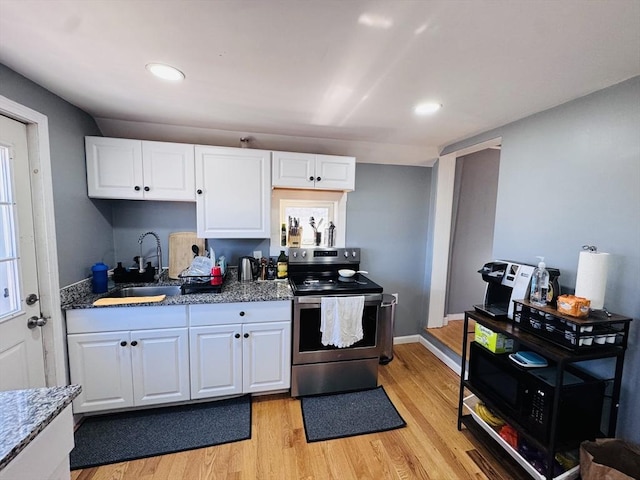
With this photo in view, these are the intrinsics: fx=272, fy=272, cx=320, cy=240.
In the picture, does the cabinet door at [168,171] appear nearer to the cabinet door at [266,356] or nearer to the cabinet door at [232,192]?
the cabinet door at [232,192]

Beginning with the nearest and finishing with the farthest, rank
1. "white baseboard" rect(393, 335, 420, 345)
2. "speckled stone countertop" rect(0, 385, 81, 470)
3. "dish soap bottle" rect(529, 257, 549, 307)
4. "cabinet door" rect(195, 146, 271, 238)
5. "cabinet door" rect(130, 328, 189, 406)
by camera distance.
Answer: "speckled stone countertop" rect(0, 385, 81, 470) → "dish soap bottle" rect(529, 257, 549, 307) → "cabinet door" rect(130, 328, 189, 406) → "cabinet door" rect(195, 146, 271, 238) → "white baseboard" rect(393, 335, 420, 345)

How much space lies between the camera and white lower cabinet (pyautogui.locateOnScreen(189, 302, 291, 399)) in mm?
2020

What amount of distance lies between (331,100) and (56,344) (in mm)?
2337

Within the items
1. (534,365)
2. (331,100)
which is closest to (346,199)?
(331,100)

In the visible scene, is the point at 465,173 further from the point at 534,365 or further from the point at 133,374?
the point at 133,374

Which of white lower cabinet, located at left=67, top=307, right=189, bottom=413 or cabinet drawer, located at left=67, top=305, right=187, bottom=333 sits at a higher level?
cabinet drawer, located at left=67, top=305, right=187, bottom=333

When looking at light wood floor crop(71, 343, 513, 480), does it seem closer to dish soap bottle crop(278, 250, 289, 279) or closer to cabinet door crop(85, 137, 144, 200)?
dish soap bottle crop(278, 250, 289, 279)

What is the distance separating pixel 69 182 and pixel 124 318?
1010 millimetres

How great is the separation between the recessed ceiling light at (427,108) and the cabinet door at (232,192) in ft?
4.04

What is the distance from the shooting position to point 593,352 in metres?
1.33

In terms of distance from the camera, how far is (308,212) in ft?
9.29

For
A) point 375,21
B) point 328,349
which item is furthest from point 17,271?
point 375,21

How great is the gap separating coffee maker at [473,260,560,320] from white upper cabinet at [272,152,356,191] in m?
1.37

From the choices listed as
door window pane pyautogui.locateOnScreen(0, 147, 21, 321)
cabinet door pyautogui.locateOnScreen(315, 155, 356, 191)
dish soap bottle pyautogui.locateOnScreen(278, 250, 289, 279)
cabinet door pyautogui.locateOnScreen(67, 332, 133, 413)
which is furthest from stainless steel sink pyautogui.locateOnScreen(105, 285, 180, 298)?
cabinet door pyautogui.locateOnScreen(315, 155, 356, 191)
